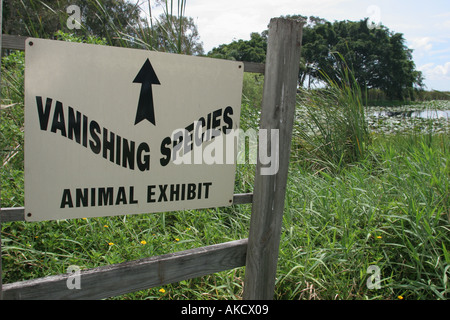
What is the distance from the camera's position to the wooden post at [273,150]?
174 cm

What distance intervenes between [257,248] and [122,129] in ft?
2.96

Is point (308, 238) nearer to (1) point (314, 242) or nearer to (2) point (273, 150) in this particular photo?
(1) point (314, 242)

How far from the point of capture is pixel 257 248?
6.07 feet

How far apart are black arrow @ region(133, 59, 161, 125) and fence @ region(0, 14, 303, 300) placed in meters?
0.50

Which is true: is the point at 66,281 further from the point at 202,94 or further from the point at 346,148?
the point at 346,148

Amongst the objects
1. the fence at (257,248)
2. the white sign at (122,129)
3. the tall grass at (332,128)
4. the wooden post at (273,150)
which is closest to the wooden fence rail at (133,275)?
the fence at (257,248)

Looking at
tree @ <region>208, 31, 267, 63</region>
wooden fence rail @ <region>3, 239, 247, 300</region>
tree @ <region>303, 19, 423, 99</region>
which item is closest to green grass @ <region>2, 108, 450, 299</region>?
wooden fence rail @ <region>3, 239, 247, 300</region>

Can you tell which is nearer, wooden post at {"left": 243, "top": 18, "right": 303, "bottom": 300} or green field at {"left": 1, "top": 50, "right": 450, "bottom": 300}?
wooden post at {"left": 243, "top": 18, "right": 303, "bottom": 300}

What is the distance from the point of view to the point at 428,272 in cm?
237

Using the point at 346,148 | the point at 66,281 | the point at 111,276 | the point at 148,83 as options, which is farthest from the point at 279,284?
the point at 346,148

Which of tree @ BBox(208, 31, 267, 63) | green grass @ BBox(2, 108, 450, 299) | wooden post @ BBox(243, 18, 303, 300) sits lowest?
green grass @ BBox(2, 108, 450, 299)

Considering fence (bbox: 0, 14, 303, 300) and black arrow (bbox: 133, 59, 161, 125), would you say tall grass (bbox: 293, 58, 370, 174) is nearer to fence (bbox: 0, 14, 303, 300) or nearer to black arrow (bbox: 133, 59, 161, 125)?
fence (bbox: 0, 14, 303, 300)

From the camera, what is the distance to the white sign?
1415 millimetres

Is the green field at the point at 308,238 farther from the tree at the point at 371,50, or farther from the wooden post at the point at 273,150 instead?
the tree at the point at 371,50
